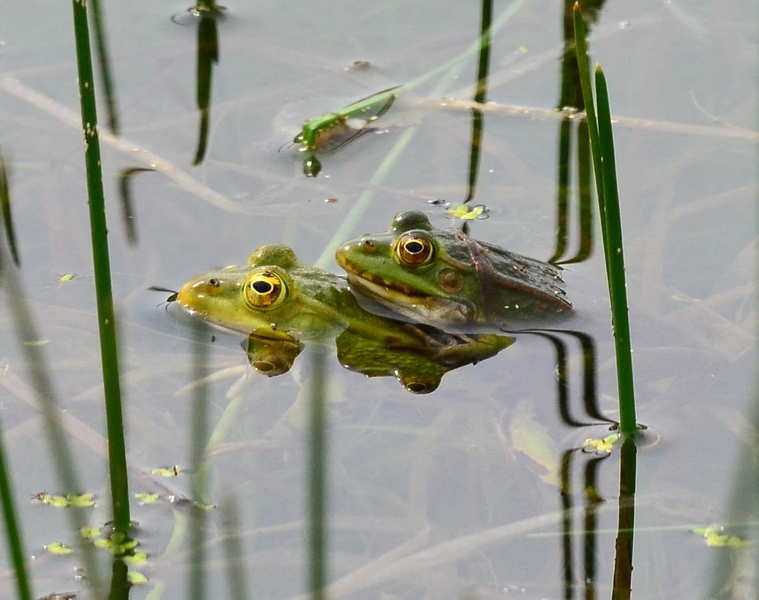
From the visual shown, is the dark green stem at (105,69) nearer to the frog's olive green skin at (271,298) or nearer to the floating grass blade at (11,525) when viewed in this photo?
the frog's olive green skin at (271,298)

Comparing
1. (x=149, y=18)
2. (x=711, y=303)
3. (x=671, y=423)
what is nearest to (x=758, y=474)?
(x=671, y=423)

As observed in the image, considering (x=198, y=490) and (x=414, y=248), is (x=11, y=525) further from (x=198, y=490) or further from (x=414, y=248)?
(x=414, y=248)

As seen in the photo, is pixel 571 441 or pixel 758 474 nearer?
pixel 758 474

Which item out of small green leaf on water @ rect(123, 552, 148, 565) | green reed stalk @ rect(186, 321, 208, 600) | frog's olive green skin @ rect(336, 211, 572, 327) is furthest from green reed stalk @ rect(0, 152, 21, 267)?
small green leaf on water @ rect(123, 552, 148, 565)

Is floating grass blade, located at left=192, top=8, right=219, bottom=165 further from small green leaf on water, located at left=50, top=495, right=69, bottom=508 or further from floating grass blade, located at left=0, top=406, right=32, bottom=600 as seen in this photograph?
floating grass blade, located at left=0, top=406, right=32, bottom=600

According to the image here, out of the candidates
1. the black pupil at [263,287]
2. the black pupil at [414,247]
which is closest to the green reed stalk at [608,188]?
the black pupil at [414,247]

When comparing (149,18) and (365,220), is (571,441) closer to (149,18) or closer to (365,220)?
(365,220)
